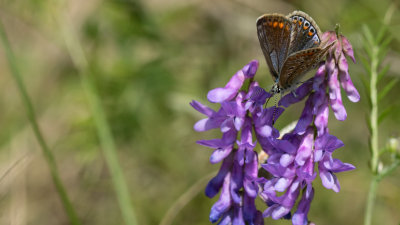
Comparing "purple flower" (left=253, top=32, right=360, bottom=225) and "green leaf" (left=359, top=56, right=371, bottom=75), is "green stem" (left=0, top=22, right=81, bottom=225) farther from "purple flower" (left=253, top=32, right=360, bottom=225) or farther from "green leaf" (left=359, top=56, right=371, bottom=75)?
"green leaf" (left=359, top=56, right=371, bottom=75)

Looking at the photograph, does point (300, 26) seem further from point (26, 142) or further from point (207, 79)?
point (26, 142)

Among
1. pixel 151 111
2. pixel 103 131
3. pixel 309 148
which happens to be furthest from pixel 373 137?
pixel 151 111

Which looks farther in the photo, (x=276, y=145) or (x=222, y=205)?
(x=222, y=205)

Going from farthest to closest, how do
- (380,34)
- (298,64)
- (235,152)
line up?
1. (380,34)
2. (235,152)
3. (298,64)

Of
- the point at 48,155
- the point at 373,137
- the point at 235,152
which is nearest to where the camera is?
the point at 235,152

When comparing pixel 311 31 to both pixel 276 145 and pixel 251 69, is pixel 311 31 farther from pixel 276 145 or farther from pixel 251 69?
pixel 276 145

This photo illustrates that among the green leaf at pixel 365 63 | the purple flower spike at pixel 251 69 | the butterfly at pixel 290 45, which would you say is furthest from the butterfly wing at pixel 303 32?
the green leaf at pixel 365 63
